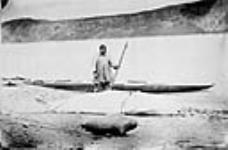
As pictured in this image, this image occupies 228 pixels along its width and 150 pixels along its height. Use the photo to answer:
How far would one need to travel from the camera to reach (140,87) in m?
2.45

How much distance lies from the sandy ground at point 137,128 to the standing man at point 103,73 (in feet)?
0.27

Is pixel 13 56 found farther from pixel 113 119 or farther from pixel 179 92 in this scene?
pixel 179 92

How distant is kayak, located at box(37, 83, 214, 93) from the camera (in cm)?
232

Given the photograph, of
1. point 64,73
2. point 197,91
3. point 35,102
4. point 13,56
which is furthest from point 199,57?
point 13,56

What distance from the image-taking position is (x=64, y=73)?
8.59ft

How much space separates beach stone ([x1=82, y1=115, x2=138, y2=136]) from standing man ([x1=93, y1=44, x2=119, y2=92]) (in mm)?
217

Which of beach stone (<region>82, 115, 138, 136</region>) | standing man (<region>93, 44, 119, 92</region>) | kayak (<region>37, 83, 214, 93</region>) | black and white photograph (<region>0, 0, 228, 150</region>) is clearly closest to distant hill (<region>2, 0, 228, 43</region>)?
black and white photograph (<region>0, 0, 228, 150</region>)

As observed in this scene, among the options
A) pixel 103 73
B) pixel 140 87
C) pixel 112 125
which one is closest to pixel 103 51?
pixel 103 73

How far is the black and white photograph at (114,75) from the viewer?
231 centimetres

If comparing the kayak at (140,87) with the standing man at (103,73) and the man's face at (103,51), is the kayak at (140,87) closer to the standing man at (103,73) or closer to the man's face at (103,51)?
the standing man at (103,73)

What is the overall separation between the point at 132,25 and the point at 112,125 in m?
0.61

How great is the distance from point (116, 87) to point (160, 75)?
0.27 metres

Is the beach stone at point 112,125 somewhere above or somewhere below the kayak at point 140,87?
below

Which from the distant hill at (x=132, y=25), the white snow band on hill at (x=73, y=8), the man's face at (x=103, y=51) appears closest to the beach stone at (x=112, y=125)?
the man's face at (x=103, y=51)
